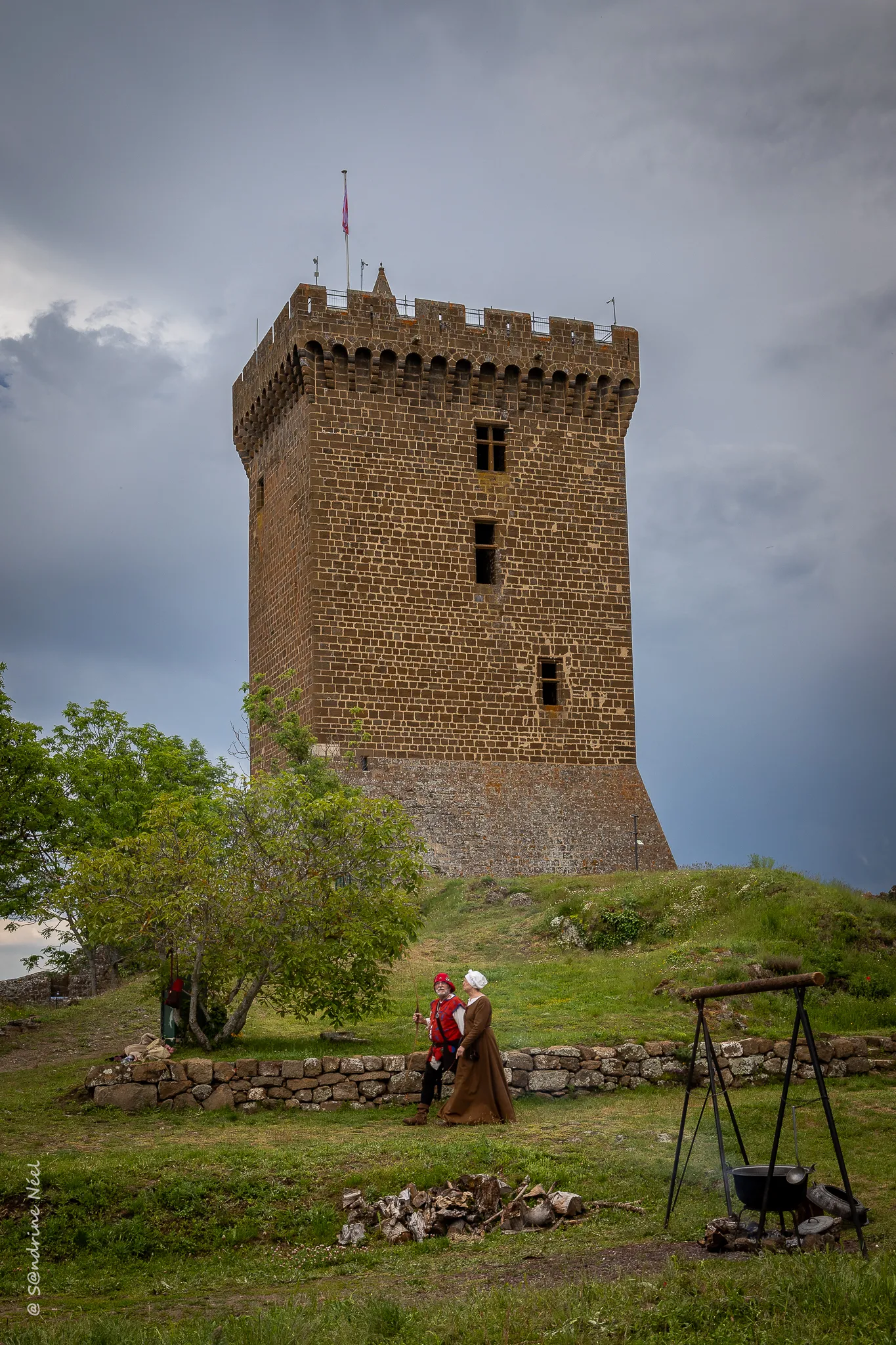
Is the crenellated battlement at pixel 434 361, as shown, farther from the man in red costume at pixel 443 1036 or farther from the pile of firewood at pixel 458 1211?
the pile of firewood at pixel 458 1211

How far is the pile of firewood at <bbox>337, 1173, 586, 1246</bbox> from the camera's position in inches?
397

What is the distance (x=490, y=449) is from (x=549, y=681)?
5.49 metres

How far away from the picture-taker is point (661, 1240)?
9.40 meters

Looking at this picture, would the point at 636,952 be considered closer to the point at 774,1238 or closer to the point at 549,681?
the point at 549,681

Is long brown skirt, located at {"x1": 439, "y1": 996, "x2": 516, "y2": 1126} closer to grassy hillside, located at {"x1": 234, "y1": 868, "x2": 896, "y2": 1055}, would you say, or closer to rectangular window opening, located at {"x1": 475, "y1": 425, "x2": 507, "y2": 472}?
grassy hillside, located at {"x1": 234, "y1": 868, "x2": 896, "y2": 1055}

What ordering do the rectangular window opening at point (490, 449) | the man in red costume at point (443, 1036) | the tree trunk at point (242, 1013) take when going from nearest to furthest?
the man in red costume at point (443, 1036)
the tree trunk at point (242, 1013)
the rectangular window opening at point (490, 449)

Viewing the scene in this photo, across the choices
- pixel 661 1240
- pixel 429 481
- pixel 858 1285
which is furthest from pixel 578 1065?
pixel 429 481

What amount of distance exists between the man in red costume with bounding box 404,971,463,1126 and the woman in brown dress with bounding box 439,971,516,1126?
51 centimetres

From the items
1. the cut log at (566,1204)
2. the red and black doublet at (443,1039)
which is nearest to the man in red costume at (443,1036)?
the red and black doublet at (443,1039)

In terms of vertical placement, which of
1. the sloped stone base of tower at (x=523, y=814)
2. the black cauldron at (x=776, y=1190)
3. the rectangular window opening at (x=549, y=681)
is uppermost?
the rectangular window opening at (x=549, y=681)

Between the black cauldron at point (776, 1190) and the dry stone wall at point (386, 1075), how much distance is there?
5558 mm

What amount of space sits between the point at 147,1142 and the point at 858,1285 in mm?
7476

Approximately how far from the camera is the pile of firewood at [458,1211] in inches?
397

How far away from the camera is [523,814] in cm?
2981
